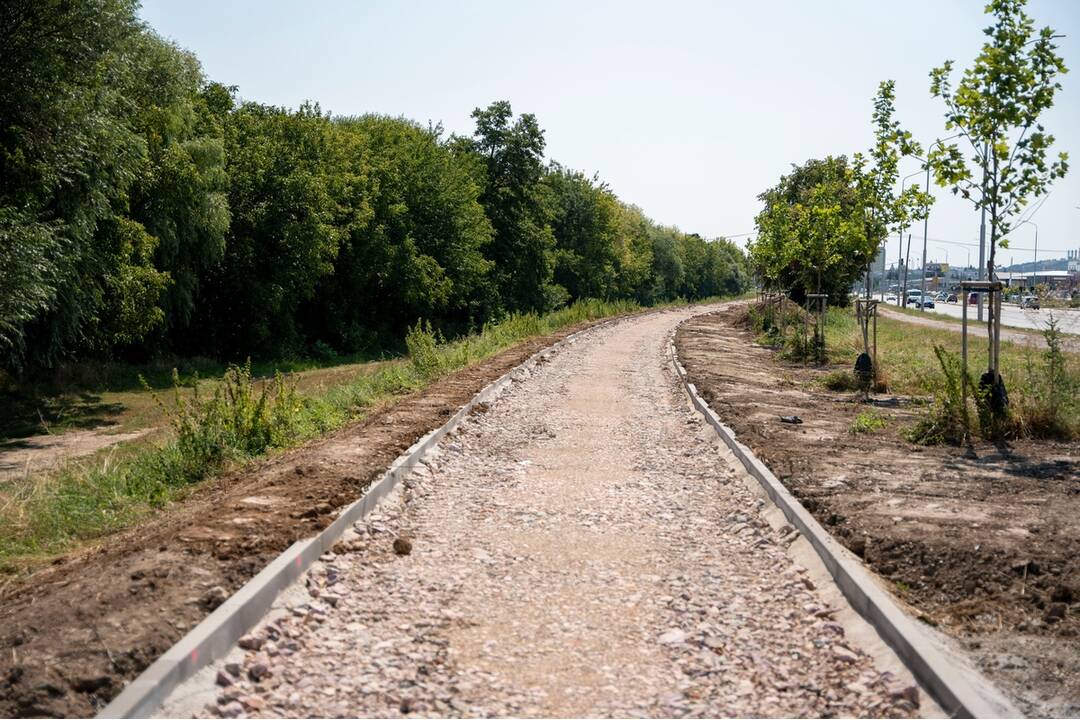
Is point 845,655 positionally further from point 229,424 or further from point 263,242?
point 263,242

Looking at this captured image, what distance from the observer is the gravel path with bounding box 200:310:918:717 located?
A: 15.3 feet

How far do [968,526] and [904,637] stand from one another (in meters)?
2.66

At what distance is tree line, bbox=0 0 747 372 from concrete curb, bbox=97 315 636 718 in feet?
45.7

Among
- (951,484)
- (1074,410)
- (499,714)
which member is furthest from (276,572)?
(1074,410)

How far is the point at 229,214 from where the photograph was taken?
111ft

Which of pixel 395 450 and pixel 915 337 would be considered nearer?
pixel 395 450

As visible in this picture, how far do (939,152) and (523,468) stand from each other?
720 cm

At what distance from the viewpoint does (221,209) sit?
105 feet

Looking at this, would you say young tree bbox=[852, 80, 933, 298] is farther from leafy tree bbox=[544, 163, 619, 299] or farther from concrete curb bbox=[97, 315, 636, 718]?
leafy tree bbox=[544, 163, 619, 299]

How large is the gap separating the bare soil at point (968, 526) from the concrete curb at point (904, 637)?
168mm

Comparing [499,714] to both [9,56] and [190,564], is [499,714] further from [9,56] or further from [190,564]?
[9,56]

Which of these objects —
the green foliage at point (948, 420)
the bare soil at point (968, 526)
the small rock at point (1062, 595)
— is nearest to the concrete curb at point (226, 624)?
the bare soil at point (968, 526)

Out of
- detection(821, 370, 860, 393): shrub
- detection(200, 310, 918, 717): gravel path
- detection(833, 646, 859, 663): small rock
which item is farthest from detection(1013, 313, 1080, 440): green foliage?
detection(833, 646, 859, 663): small rock

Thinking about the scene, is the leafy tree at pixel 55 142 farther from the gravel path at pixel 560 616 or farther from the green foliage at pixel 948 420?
the green foliage at pixel 948 420
